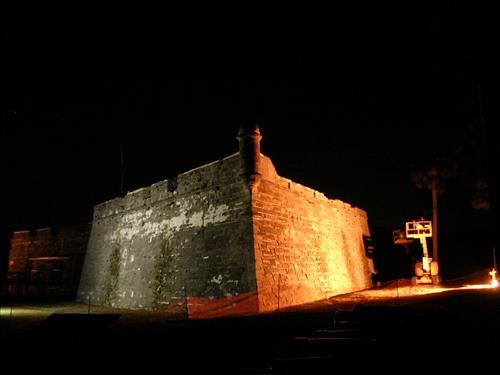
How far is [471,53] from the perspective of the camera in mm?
6438

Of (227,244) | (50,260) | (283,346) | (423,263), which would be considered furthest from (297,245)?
(50,260)

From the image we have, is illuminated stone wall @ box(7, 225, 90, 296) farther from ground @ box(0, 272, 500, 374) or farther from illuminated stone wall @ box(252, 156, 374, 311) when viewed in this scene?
ground @ box(0, 272, 500, 374)

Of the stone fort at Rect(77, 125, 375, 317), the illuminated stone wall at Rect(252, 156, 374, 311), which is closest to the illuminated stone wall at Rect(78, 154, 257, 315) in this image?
the stone fort at Rect(77, 125, 375, 317)

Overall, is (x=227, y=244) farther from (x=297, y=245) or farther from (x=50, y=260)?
(x=50, y=260)

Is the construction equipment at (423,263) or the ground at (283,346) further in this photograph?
the construction equipment at (423,263)

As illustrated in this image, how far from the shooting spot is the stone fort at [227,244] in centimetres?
1174

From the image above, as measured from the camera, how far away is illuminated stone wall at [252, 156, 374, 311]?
1184 centimetres

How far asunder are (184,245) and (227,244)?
2278 mm

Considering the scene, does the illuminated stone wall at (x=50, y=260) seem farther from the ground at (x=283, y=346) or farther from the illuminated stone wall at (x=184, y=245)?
the ground at (x=283, y=346)

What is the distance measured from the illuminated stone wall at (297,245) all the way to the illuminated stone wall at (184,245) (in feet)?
1.91

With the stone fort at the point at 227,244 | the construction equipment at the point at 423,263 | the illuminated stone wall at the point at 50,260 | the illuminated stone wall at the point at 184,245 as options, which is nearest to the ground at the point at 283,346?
the stone fort at the point at 227,244

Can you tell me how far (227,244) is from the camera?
12.1 m

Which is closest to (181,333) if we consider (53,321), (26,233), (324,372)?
(53,321)

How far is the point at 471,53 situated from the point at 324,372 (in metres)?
5.29
